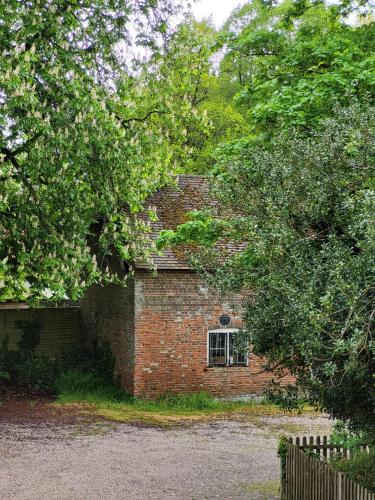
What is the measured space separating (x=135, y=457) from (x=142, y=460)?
0.92 feet

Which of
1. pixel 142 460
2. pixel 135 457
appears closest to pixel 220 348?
pixel 135 457

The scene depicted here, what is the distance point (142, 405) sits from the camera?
2006cm

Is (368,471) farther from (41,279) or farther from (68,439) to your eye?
(68,439)

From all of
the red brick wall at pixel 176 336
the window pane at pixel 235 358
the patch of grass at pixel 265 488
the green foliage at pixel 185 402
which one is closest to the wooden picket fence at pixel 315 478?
the patch of grass at pixel 265 488

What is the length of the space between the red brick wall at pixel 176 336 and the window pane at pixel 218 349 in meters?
0.23

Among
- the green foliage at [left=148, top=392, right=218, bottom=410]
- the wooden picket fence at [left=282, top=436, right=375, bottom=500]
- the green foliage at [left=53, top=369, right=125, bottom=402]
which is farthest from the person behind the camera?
the green foliage at [left=53, top=369, right=125, bottom=402]

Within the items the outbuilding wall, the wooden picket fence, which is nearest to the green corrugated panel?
the outbuilding wall

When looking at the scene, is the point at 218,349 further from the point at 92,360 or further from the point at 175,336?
the point at 92,360

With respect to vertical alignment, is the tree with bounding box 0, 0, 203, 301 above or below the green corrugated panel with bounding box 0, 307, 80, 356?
above

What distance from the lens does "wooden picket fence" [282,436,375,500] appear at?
9.19 metres

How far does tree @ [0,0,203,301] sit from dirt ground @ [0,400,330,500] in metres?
3.53

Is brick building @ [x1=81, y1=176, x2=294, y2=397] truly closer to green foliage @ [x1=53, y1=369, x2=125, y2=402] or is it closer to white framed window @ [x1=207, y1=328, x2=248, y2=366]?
white framed window @ [x1=207, y1=328, x2=248, y2=366]

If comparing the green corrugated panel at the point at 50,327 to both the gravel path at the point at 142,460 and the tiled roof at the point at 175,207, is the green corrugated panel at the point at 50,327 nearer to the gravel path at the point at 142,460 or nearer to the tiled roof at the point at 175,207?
the tiled roof at the point at 175,207

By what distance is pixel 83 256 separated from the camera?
478 inches
